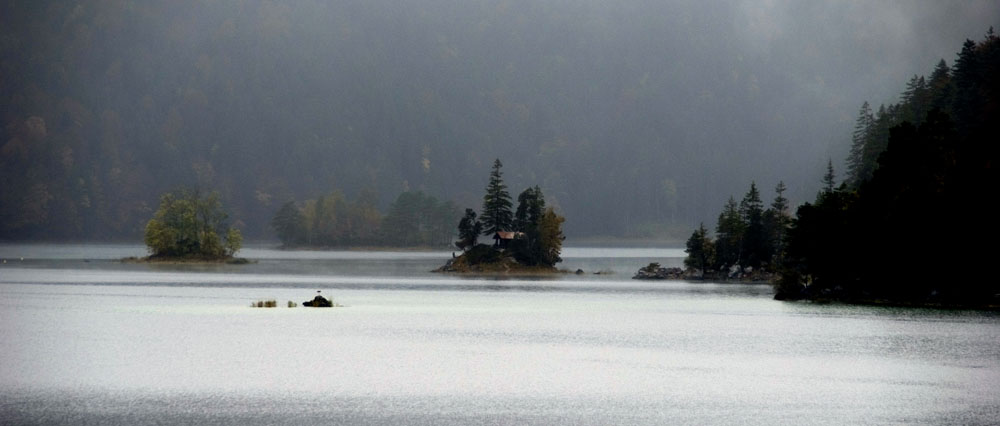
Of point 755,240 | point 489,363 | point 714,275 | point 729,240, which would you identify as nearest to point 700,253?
point 714,275

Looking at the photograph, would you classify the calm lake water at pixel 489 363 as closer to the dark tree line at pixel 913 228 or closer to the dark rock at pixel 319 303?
the dark rock at pixel 319 303

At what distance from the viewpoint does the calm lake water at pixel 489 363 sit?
43.3 meters

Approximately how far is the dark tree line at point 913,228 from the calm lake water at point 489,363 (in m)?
5.59

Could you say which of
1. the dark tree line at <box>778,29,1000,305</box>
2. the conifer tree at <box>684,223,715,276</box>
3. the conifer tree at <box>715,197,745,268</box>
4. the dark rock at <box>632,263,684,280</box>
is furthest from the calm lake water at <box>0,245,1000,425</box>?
the conifer tree at <box>684,223,715,276</box>

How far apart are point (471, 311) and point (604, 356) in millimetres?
40626

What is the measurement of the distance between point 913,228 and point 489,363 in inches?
2453

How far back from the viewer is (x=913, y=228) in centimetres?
10581

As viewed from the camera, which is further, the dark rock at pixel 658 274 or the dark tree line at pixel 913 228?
the dark rock at pixel 658 274

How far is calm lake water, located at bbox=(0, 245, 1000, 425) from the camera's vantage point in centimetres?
4328

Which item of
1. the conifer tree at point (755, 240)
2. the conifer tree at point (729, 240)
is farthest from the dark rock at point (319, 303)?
the conifer tree at point (729, 240)

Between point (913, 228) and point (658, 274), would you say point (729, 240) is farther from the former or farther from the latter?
point (913, 228)

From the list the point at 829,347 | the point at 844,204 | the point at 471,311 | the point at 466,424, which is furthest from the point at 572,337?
the point at 844,204

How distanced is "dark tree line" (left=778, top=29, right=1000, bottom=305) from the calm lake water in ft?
18.3

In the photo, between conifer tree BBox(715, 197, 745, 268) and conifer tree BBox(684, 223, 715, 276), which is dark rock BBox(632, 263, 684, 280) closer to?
conifer tree BBox(684, 223, 715, 276)
